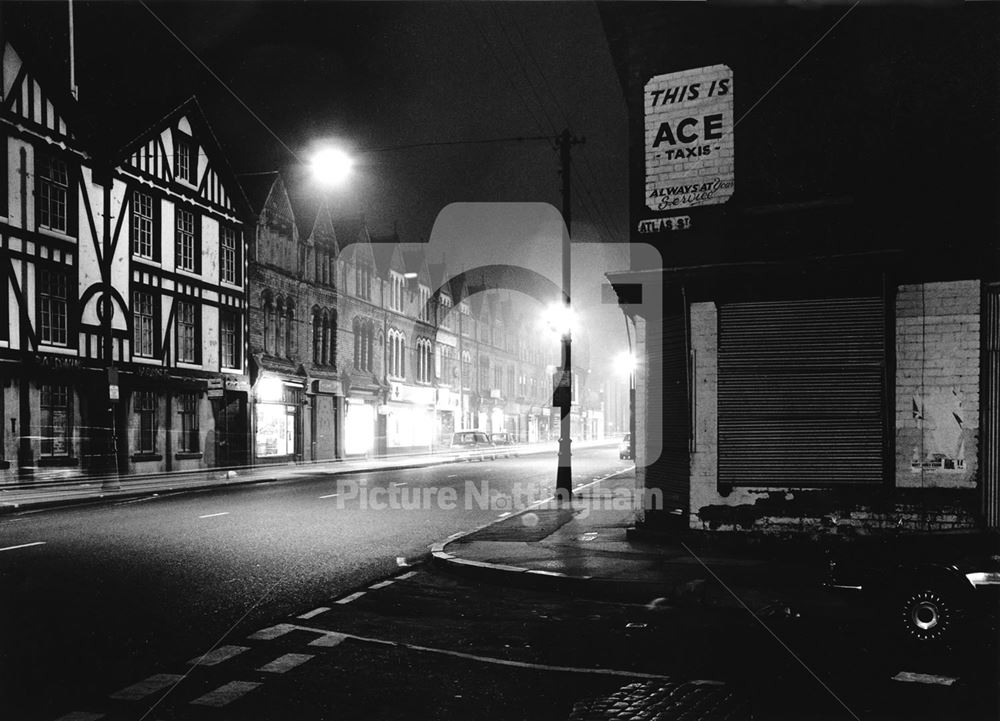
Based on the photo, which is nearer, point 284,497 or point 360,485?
point 284,497

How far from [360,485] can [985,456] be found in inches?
732

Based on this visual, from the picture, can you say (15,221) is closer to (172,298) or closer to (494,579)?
(172,298)

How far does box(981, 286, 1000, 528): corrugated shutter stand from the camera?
10336 mm

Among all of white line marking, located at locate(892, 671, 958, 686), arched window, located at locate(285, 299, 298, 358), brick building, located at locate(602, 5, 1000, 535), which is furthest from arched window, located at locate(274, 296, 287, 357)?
white line marking, located at locate(892, 671, 958, 686)

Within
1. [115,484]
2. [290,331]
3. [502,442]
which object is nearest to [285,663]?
[115,484]

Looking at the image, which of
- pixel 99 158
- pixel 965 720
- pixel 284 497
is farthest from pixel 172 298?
pixel 965 720

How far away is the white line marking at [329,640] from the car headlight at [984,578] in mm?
5093

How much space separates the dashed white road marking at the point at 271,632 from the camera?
22.5ft

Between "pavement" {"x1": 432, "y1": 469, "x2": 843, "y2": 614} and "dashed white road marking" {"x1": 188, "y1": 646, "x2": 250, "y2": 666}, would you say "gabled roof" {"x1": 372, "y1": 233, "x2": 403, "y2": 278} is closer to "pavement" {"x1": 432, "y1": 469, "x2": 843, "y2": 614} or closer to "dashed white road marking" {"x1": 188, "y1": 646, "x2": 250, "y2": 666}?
"pavement" {"x1": 432, "y1": 469, "x2": 843, "y2": 614}

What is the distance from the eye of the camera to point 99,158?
27.4 metres

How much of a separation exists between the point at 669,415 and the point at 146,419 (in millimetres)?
23000

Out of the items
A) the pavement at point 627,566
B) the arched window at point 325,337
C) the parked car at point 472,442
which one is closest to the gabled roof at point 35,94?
Answer: the arched window at point 325,337

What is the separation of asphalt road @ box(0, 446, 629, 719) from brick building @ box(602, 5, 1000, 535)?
518cm

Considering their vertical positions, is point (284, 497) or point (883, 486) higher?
point (883, 486)
